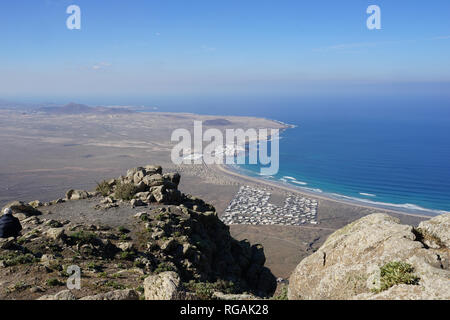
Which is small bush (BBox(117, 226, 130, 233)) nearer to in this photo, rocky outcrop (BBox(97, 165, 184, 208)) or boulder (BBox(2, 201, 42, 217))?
rocky outcrop (BBox(97, 165, 184, 208))

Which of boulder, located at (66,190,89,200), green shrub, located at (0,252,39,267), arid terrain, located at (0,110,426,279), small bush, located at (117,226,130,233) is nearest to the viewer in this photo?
green shrub, located at (0,252,39,267)

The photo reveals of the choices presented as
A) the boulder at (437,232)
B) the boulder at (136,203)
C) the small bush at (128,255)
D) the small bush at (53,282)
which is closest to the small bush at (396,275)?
the boulder at (437,232)

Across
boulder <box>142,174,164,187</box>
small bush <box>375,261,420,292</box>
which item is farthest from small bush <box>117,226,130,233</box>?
small bush <box>375,261,420,292</box>

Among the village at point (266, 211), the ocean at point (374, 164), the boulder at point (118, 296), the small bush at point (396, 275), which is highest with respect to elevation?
the small bush at point (396, 275)

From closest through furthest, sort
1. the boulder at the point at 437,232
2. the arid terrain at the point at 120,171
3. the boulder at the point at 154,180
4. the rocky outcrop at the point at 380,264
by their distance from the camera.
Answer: the rocky outcrop at the point at 380,264 → the boulder at the point at 437,232 → the boulder at the point at 154,180 → the arid terrain at the point at 120,171

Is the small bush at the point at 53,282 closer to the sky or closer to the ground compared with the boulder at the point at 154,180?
closer to the ground

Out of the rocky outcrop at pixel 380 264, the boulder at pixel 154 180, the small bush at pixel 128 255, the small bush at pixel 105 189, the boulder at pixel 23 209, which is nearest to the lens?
the rocky outcrop at pixel 380 264

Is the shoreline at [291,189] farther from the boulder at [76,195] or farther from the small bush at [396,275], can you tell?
the small bush at [396,275]
